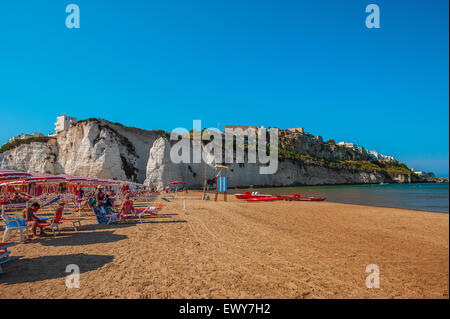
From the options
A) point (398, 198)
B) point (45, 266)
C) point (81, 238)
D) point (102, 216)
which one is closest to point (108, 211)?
point (102, 216)

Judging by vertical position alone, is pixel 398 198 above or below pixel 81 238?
below

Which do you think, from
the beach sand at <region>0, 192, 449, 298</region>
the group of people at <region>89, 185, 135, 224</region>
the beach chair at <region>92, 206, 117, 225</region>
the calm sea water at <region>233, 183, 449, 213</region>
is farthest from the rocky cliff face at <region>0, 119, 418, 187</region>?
the beach sand at <region>0, 192, 449, 298</region>

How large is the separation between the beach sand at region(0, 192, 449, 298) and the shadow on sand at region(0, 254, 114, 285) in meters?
0.02

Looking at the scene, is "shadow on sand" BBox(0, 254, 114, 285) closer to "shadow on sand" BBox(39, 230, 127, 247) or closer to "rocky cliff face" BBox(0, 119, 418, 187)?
"shadow on sand" BBox(39, 230, 127, 247)

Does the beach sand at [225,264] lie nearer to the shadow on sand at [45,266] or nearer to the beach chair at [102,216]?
the shadow on sand at [45,266]

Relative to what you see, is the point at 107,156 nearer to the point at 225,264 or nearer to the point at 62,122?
the point at 225,264

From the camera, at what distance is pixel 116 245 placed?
6281 mm

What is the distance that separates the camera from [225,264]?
16.1 ft

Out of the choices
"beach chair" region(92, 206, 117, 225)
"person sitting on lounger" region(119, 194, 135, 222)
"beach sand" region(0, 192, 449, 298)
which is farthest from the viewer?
"person sitting on lounger" region(119, 194, 135, 222)

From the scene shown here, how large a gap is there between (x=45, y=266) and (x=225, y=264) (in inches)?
139

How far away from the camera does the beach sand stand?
3.60 meters

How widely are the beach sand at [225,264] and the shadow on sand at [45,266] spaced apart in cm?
2

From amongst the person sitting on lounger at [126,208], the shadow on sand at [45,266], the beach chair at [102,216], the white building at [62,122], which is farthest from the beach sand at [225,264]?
the white building at [62,122]
